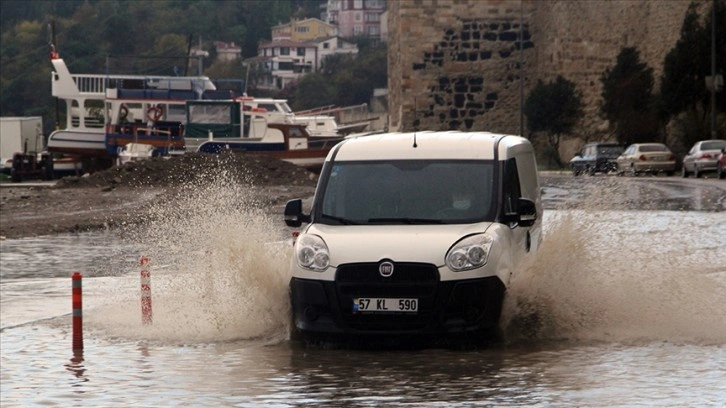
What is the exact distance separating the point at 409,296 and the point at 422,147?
5.75 ft

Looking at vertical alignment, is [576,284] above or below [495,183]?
below

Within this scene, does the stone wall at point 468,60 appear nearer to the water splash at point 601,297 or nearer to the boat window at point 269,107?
the boat window at point 269,107

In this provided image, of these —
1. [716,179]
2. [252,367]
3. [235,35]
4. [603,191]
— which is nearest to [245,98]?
[716,179]

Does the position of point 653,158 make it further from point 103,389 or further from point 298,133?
point 103,389

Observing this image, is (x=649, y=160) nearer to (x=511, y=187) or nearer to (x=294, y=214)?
(x=511, y=187)

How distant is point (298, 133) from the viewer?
216ft

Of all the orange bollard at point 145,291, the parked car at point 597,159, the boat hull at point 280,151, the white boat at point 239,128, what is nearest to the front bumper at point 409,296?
the orange bollard at point 145,291

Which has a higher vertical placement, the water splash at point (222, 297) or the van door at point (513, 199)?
the van door at point (513, 199)

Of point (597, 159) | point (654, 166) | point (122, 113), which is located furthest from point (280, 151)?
point (654, 166)

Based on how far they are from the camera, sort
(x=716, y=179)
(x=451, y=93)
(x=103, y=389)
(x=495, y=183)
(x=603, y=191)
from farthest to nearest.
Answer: (x=451, y=93) → (x=716, y=179) → (x=603, y=191) → (x=495, y=183) → (x=103, y=389)

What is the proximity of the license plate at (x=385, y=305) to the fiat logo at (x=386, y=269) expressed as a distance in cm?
17

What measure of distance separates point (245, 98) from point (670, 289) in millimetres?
55174

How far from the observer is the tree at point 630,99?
63737mm

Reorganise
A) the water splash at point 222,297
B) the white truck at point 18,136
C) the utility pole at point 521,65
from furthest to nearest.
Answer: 1. the white truck at point 18,136
2. the utility pole at point 521,65
3. the water splash at point 222,297
